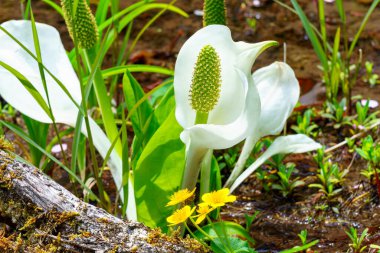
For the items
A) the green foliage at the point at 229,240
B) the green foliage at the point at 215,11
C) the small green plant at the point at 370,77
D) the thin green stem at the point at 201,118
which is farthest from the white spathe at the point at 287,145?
the small green plant at the point at 370,77

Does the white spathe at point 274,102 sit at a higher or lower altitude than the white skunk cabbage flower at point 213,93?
lower

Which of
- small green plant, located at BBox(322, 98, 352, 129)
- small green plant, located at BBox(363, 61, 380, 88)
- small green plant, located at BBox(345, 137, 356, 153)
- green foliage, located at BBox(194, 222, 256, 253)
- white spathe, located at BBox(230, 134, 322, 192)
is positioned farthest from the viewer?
small green plant, located at BBox(363, 61, 380, 88)

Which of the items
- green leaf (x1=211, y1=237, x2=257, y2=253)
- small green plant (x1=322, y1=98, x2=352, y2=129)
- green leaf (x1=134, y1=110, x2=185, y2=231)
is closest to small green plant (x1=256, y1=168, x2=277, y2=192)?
small green plant (x1=322, y1=98, x2=352, y2=129)

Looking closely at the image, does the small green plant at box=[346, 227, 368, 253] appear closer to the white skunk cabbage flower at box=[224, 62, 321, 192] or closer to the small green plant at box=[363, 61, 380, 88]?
A: the white skunk cabbage flower at box=[224, 62, 321, 192]

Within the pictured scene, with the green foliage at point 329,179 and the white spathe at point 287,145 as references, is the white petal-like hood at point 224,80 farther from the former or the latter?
the green foliage at point 329,179

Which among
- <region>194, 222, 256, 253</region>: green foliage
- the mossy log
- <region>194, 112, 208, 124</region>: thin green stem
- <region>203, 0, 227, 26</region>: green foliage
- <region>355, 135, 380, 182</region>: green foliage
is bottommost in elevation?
<region>355, 135, 380, 182</region>: green foliage

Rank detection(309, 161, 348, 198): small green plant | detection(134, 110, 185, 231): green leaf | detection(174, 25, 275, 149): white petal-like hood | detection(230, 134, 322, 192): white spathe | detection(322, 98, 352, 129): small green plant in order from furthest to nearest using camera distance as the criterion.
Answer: detection(322, 98, 352, 129): small green plant → detection(309, 161, 348, 198): small green plant → detection(230, 134, 322, 192): white spathe → detection(134, 110, 185, 231): green leaf → detection(174, 25, 275, 149): white petal-like hood

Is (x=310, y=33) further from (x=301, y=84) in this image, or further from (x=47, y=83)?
(x=47, y=83)
